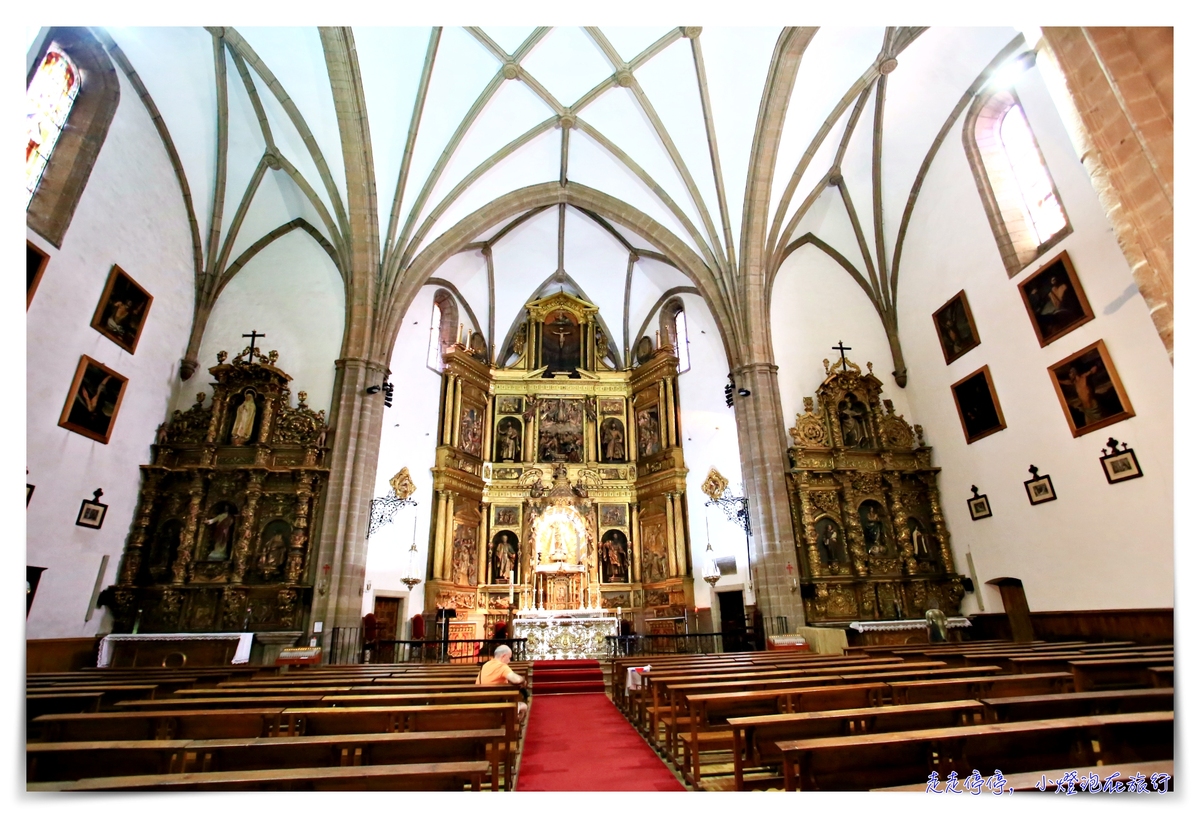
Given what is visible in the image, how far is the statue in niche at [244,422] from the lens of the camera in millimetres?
13539

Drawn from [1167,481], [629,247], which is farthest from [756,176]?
[1167,481]

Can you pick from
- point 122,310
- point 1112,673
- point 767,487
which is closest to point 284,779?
point 1112,673

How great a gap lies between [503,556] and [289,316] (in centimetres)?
980

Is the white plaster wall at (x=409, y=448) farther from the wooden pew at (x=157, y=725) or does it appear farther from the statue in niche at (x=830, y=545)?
the wooden pew at (x=157, y=725)

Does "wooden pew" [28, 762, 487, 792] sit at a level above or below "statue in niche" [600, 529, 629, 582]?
below

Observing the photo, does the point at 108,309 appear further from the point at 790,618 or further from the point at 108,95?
the point at 790,618

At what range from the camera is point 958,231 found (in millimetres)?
13922

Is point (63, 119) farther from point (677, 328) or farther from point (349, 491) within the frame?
point (677, 328)

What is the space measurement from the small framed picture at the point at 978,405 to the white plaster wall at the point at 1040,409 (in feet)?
0.61

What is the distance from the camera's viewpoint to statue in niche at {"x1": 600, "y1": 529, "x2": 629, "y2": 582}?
62.2 feet

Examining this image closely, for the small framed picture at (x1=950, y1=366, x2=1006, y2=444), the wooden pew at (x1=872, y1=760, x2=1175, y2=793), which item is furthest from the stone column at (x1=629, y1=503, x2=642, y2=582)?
the wooden pew at (x1=872, y1=760, x2=1175, y2=793)

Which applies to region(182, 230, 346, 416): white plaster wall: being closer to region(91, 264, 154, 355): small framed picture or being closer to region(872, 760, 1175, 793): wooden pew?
region(91, 264, 154, 355): small framed picture

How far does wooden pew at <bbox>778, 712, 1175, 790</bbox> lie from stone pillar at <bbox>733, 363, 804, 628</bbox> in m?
10.1

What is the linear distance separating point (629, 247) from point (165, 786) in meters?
19.8
